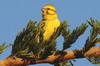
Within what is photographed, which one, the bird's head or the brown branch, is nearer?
the brown branch

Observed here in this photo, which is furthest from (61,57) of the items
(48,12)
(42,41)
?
(48,12)

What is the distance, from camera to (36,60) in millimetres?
4094

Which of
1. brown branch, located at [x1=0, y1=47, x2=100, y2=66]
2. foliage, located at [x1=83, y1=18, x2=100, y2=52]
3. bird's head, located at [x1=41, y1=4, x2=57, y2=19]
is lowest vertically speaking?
brown branch, located at [x1=0, y1=47, x2=100, y2=66]

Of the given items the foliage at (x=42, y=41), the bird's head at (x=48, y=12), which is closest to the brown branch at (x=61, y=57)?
the foliage at (x=42, y=41)

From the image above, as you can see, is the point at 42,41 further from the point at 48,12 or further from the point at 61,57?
the point at 48,12

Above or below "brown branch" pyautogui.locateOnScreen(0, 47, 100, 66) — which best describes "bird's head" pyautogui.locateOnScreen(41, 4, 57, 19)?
above

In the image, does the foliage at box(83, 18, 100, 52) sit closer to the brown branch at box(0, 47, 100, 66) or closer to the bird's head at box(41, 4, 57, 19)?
the brown branch at box(0, 47, 100, 66)

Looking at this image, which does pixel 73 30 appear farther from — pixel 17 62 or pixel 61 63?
pixel 17 62

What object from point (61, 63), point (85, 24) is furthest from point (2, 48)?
point (85, 24)

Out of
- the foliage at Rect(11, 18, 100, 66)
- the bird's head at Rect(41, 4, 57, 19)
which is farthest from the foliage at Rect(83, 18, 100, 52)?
the bird's head at Rect(41, 4, 57, 19)

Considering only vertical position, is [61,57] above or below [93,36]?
below

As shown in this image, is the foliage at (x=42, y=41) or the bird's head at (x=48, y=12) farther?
the bird's head at (x=48, y=12)

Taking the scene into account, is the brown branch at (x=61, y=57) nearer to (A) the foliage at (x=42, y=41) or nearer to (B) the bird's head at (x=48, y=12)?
(A) the foliage at (x=42, y=41)

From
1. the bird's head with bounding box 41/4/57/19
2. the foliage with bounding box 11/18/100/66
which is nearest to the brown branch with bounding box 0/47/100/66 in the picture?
the foliage with bounding box 11/18/100/66
